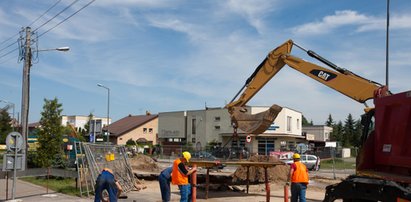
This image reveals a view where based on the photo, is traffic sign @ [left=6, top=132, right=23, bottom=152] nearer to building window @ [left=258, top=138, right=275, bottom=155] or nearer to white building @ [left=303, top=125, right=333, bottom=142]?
building window @ [left=258, top=138, right=275, bottom=155]

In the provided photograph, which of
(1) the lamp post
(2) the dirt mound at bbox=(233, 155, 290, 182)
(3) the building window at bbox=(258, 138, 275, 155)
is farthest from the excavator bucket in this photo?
(3) the building window at bbox=(258, 138, 275, 155)

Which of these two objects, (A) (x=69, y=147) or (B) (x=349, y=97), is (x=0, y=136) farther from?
(B) (x=349, y=97)

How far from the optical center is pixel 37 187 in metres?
21.1

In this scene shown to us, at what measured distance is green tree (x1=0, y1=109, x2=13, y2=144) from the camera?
71.2 meters

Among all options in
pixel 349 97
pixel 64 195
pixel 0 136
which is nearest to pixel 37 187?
pixel 64 195

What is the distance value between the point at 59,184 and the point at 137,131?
63.5 m

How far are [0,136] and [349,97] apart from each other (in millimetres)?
66043

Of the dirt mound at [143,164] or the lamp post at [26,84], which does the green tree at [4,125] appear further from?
the lamp post at [26,84]

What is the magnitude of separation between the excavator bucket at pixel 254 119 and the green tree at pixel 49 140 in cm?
1449

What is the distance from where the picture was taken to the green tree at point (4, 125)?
71162 mm

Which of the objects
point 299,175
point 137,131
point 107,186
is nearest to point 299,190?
point 299,175

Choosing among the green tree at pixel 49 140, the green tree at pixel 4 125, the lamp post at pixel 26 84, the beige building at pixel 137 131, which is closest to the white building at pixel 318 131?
the beige building at pixel 137 131

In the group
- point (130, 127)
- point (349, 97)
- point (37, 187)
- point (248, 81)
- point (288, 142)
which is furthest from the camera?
point (130, 127)

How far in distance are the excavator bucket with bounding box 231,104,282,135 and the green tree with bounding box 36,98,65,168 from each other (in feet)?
47.5
